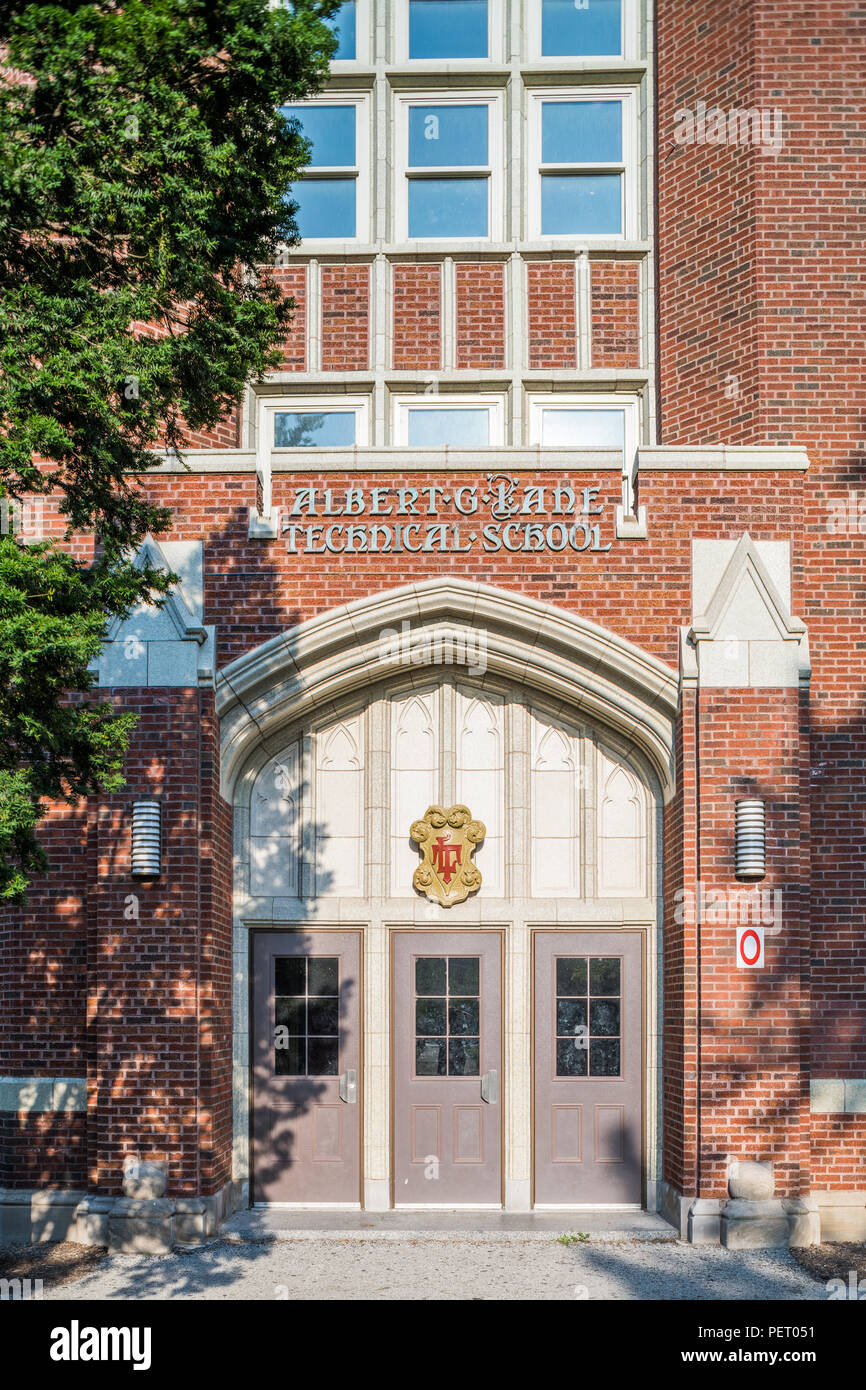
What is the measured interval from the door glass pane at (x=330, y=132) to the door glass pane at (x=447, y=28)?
0.93m

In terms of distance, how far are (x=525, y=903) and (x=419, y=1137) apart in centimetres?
208

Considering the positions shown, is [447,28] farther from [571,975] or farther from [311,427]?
[571,975]

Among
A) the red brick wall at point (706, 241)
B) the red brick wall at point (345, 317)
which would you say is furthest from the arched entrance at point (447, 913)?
the red brick wall at point (345, 317)

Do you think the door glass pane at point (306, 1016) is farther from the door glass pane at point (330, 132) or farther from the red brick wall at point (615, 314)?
the door glass pane at point (330, 132)

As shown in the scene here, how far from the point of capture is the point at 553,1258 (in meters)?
9.63

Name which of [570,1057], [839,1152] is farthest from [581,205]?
[839,1152]

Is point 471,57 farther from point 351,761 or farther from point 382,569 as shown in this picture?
point 351,761

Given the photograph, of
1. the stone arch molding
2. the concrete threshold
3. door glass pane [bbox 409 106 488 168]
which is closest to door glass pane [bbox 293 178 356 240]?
door glass pane [bbox 409 106 488 168]

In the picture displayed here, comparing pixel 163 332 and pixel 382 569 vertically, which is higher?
pixel 163 332

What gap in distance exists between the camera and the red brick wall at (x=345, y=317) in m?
13.2

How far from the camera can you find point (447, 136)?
13547 mm

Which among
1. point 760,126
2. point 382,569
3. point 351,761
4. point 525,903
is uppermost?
point 760,126
